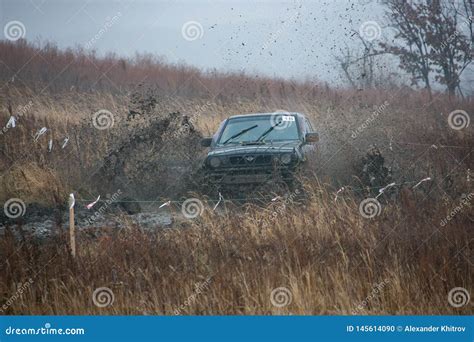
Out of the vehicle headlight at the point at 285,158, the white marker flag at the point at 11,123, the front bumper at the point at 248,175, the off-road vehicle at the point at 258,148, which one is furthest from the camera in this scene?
the vehicle headlight at the point at 285,158

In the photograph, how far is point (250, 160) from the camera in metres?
8.29

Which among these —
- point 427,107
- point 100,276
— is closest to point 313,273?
point 100,276

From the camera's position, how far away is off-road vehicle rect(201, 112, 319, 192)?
8164mm

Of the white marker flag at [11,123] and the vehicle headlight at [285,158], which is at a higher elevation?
the white marker flag at [11,123]

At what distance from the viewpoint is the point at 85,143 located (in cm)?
877

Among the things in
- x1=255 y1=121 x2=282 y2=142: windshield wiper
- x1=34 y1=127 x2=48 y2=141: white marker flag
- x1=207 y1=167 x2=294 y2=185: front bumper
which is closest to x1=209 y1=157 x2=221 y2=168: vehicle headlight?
x1=207 y1=167 x2=294 y2=185: front bumper

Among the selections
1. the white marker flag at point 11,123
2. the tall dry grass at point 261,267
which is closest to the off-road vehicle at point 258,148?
the tall dry grass at point 261,267

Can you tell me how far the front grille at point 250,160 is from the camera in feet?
27.1

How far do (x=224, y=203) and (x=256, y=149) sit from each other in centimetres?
117

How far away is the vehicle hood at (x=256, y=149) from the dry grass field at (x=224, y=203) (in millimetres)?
308

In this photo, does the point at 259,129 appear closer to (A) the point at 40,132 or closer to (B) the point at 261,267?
(A) the point at 40,132

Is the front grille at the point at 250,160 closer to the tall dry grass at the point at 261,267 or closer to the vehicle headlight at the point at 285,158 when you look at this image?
the vehicle headlight at the point at 285,158

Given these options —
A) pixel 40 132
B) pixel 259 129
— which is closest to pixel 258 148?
pixel 259 129

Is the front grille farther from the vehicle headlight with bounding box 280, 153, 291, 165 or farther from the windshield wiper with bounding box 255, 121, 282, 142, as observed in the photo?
the windshield wiper with bounding box 255, 121, 282, 142
